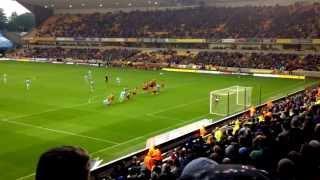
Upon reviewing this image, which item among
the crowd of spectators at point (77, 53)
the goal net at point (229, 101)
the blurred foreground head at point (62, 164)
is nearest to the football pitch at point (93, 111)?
the goal net at point (229, 101)

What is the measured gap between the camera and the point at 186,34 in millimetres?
72562

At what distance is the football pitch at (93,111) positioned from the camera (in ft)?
69.6

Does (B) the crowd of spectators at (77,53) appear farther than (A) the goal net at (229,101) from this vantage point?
Yes

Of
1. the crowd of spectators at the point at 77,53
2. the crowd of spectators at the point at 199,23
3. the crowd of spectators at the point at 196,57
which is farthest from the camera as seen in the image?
the crowd of spectators at the point at 77,53

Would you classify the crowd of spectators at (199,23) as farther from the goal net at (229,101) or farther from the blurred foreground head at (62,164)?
the blurred foreground head at (62,164)

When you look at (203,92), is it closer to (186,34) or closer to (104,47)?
(186,34)

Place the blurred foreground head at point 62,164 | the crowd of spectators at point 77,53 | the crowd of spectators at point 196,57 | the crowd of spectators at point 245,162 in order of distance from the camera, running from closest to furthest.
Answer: the crowd of spectators at point 245,162 → the blurred foreground head at point 62,164 → the crowd of spectators at point 196,57 → the crowd of spectators at point 77,53

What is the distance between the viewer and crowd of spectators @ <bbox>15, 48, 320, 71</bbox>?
54.8 metres

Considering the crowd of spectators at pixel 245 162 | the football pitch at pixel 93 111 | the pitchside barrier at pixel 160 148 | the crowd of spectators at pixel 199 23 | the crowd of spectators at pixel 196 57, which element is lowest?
the football pitch at pixel 93 111

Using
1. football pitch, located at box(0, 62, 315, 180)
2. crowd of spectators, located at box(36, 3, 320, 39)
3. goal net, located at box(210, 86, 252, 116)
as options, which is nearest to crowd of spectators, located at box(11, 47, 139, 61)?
crowd of spectators, located at box(36, 3, 320, 39)

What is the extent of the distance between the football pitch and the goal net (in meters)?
0.80

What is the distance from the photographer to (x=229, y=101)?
2953 centimetres

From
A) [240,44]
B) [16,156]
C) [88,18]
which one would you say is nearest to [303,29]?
[240,44]

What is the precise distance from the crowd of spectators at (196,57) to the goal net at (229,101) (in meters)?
22.9
